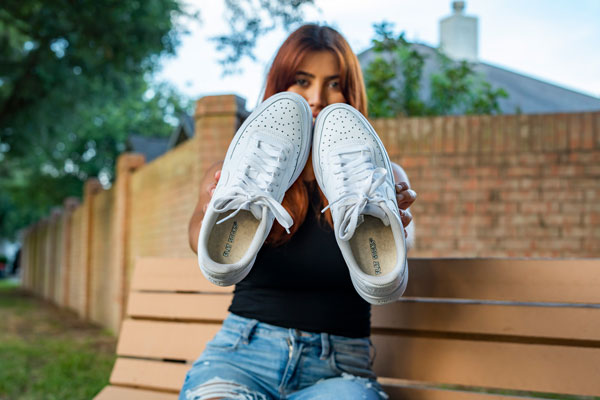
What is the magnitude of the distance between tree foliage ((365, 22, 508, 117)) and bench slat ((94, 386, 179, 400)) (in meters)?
3.41

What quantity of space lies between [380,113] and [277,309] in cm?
399

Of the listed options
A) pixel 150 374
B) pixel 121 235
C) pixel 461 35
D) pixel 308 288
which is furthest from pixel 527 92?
pixel 308 288

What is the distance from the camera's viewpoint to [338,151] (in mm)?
1546

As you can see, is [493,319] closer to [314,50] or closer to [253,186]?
[253,186]

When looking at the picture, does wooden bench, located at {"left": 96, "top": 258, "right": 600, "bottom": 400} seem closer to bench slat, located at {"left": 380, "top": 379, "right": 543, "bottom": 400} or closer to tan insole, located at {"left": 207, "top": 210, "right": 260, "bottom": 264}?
bench slat, located at {"left": 380, "top": 379, "right": 543, "bottom": 400}

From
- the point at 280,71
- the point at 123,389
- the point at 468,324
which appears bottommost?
the point at 123,389

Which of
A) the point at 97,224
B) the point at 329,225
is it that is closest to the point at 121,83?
the point at 97,224

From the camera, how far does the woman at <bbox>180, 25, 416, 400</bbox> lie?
1.56 metres

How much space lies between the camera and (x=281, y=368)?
1.59m

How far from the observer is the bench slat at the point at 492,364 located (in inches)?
67.2

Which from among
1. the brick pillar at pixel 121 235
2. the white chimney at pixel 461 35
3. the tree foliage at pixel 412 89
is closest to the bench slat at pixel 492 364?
the tree foliage at pixel 412 89

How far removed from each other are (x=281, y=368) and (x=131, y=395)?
88 cm

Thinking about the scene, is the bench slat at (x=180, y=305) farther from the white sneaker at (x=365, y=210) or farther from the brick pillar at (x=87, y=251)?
the brick pillar at (x=87, y=251)

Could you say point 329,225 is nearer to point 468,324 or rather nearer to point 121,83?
point 468,324
